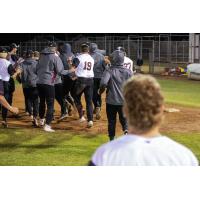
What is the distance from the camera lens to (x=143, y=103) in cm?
196

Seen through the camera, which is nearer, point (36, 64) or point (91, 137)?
point (91, 137)

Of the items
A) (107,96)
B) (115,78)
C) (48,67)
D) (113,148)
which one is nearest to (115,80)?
(115,78)

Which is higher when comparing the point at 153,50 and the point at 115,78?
the point at 153,50

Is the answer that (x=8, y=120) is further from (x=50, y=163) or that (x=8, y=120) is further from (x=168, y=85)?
(x=168, y=85)


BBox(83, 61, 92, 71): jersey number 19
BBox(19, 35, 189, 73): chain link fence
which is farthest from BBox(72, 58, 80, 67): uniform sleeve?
BBox(19, 35, 189, 73): chain link fence

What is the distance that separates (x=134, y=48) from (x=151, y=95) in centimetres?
1716

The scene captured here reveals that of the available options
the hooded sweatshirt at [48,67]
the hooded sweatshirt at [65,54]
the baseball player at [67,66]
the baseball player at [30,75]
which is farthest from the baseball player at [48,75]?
the hooded sweatshirt at [65,54]

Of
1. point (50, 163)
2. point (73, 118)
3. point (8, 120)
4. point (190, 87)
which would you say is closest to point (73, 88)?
point (73, 118)

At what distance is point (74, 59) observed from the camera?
805 cm

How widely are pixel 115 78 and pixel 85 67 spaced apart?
1901 millimetres

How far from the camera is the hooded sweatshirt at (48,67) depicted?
7412 millimetres

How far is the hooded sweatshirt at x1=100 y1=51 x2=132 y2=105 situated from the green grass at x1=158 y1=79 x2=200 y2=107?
447 centimetres

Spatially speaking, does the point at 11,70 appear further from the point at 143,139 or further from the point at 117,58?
the point at 143,139

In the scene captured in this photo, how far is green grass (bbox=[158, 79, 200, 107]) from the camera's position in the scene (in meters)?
10.8
